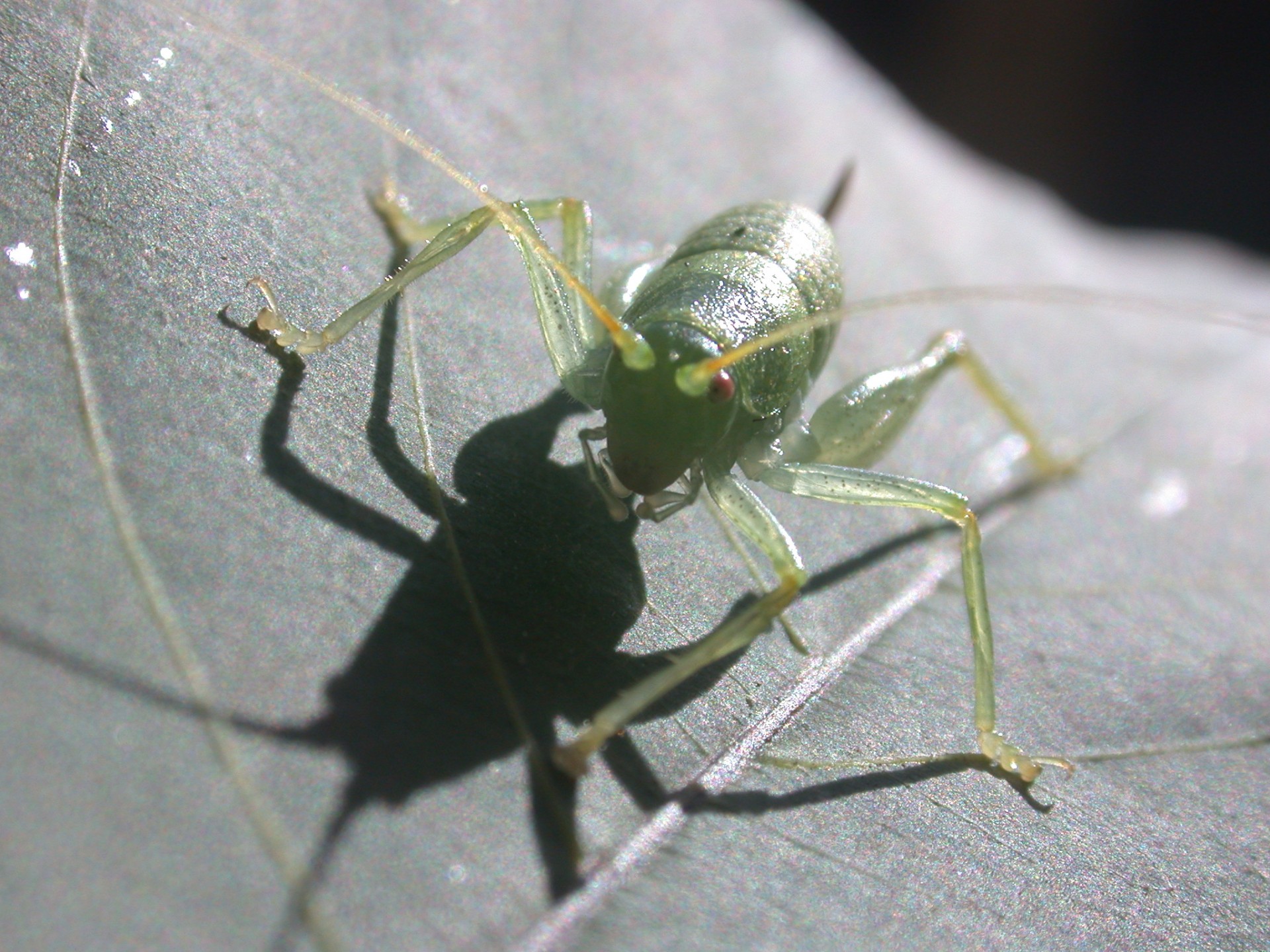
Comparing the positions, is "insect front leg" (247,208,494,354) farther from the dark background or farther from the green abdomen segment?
the dark background

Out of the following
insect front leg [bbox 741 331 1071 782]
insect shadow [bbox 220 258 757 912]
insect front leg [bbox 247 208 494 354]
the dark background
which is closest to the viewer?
insect shadow [bbox 220 258 757 912]

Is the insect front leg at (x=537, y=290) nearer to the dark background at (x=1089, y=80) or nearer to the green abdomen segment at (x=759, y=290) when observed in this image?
the green abdomen segment at (x=759, y=290)

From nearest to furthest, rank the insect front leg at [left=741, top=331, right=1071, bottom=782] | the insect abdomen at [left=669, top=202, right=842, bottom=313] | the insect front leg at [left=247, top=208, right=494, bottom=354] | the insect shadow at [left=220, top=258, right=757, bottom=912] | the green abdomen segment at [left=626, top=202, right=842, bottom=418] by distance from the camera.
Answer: the insect shadow at [left=220, top=258, right=757, bottom=912]
the insect front leg at [left=247, top=208, right=494, bottom=354]
the insect front leg at [left=741, top=331, right=1071, bottom=782]
the green abdomen segment at [left=626, top=202, right=842, bottom=418]
the insect abdomen at [left=669, top=202, right=842, bottom=313]

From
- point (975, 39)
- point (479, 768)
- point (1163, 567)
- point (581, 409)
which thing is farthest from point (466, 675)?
point (975, 39)

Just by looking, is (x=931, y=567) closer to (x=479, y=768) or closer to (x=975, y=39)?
(x=479, y=768)

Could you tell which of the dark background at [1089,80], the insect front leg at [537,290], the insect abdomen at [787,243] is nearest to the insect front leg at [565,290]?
the insect front leg at [537,290]

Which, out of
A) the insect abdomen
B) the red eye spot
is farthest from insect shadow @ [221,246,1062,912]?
the insect abdomen
